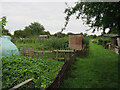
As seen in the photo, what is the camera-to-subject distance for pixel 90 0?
24.2ft

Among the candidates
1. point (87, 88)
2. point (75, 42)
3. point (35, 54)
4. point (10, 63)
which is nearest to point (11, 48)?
point (35, 54)

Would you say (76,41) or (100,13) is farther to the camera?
A: (76,41)

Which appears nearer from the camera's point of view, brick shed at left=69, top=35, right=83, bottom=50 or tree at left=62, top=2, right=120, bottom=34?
tree at left=62, top=2, right=120, bottom=34

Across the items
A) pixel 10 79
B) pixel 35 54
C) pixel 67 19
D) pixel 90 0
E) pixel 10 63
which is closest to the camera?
pixel 10 79

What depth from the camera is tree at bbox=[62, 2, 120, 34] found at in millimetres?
7433

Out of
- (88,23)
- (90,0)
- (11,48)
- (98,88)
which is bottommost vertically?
(98,88)

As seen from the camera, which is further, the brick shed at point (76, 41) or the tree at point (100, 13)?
the brick shed at point (76, 41)

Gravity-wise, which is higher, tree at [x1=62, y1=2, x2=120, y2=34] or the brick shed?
tree at [x1=62, y1=2, x2=120, y2=34]

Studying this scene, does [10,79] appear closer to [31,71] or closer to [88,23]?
[31,71]

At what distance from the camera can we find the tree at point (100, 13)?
743cm

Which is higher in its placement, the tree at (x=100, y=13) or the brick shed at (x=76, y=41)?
the tree at (x=100, y=13)

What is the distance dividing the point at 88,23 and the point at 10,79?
250 inches

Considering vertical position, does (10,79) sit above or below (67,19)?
below

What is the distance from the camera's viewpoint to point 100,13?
835cm
